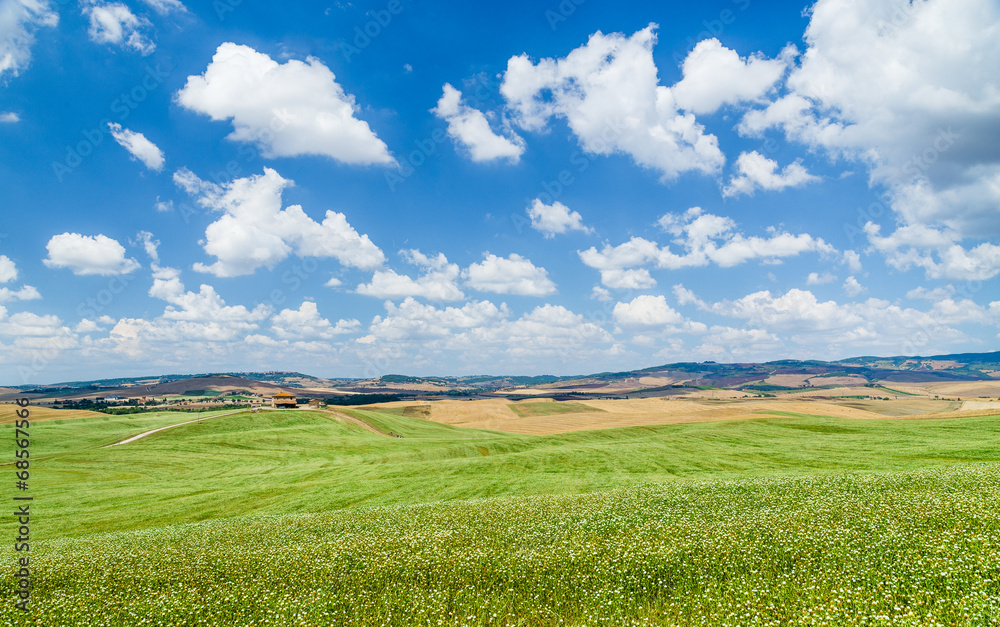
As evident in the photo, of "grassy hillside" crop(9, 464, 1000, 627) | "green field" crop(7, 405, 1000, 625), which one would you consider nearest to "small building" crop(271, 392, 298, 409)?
"green field" crop(7, 405, 1000, 625)

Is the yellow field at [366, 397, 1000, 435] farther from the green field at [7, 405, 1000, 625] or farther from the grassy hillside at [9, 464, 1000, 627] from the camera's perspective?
Result: the grassy hillside at [9, 464, 1000, 627]

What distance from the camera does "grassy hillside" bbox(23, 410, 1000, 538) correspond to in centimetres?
3722

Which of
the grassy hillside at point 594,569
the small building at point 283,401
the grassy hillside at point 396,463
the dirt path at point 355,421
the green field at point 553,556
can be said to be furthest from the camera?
the small building at point 283,401

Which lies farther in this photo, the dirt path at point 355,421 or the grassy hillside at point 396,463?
the dirt path at point 355,421

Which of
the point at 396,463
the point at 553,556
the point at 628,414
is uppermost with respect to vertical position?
the point at 553,556

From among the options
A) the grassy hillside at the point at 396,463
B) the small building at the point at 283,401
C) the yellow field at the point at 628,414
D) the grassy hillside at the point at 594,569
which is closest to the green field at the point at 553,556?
the grassy hillside at the point at 594,569

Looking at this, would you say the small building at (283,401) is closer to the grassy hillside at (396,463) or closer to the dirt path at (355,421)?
the dirt path at (355,421)

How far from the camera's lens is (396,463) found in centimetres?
5794

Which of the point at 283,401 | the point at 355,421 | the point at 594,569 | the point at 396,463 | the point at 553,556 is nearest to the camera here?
the point at 594,569

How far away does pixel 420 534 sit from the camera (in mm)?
20594

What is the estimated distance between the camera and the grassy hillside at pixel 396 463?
37219 mm

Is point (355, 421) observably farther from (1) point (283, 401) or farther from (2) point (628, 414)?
(2) point (628, 414)

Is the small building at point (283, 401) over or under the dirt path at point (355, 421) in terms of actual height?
over

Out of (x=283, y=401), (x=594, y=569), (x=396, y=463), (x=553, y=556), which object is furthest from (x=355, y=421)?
(x=594, y=569)
